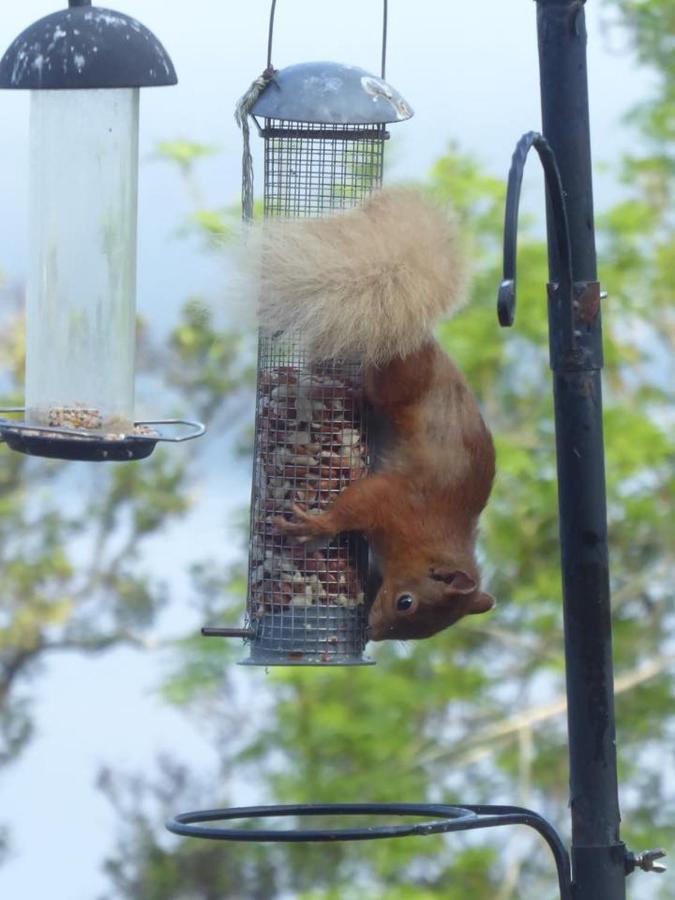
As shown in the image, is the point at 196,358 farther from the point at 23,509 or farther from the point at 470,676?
the point at 470,676

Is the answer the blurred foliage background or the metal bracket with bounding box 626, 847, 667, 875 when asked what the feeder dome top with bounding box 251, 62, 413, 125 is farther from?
the blurred foliage background

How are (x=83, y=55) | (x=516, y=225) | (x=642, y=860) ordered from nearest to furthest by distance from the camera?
(x=516, y=225), (x=642, y=860), (x=83, y=55)

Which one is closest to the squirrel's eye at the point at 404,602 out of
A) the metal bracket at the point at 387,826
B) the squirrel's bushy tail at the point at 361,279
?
the squirrel's bushy tail at the point at 361,279

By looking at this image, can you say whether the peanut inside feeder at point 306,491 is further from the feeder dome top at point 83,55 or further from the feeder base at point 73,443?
the feeder dome top at point 83,55

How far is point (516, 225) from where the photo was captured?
2.04m

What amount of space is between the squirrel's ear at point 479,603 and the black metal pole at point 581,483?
78 centimetres

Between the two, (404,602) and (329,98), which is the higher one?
(329,98)

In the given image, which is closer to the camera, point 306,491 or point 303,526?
point 303,526

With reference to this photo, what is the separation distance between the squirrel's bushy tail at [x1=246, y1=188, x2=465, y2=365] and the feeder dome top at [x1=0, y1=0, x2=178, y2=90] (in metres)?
0.35

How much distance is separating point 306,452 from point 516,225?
3.26 feet

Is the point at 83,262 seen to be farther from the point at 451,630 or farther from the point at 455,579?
the point at 451,630

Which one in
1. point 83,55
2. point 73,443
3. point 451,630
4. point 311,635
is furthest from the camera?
point 451,630

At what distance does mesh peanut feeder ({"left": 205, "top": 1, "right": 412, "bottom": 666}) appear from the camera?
2.93 meters

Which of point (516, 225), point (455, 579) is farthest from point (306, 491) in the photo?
point (516, 225)
